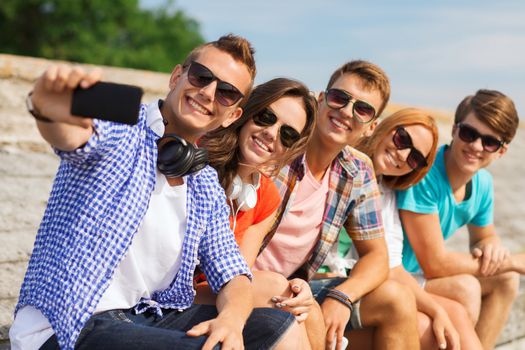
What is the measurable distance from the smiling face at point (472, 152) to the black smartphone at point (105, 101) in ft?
8.36

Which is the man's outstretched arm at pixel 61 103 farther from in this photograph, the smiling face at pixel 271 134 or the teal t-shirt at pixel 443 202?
the teal t-shirt at pixel 443 202

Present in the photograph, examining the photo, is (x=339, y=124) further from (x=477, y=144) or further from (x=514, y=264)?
(x=514, y=264)

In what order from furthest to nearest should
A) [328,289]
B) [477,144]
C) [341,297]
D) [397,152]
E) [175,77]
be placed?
[477,144] → [397,152] → [328,289] → [341,297] → [175,77]

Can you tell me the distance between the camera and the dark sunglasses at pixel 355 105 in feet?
11.2

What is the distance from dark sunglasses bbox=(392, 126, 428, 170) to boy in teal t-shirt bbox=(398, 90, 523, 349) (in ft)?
0.59

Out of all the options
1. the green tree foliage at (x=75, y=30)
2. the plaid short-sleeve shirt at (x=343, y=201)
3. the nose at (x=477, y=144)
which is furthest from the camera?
Result: the green tree foliage at (x=75, y=30)

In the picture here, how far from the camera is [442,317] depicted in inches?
141

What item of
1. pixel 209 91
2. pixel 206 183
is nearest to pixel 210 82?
pixel 209 91

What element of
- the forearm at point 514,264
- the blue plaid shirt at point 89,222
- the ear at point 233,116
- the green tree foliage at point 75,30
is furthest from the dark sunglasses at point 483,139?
the green tree foliage at point 75,30

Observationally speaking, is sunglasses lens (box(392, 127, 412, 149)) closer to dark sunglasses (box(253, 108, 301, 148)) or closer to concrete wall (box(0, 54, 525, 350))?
dark sunglasses (box(253, 108, 301, 148))

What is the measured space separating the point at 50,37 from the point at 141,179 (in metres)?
22.6

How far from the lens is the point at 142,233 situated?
2348 mm

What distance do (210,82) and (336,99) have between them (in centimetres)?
104

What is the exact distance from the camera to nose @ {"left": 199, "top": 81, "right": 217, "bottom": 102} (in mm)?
2516
